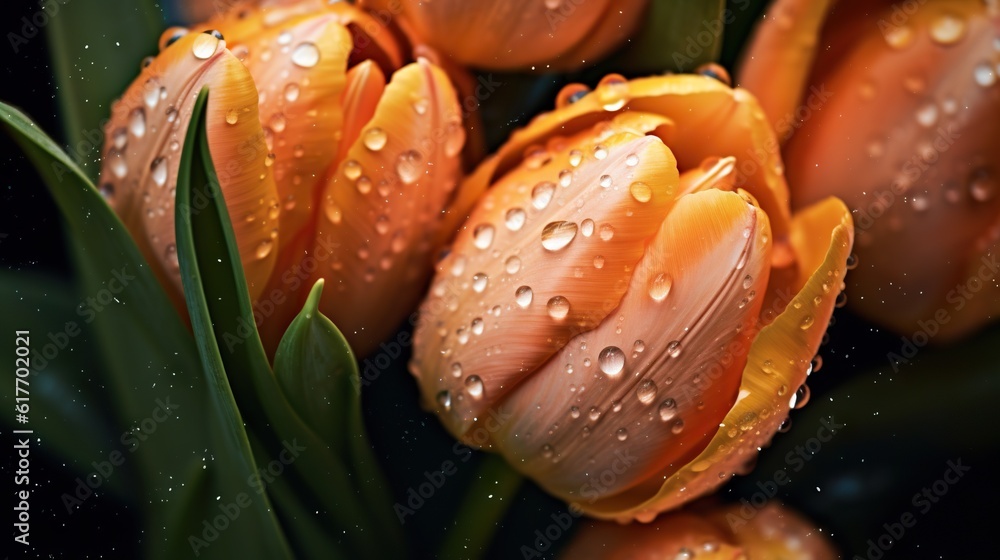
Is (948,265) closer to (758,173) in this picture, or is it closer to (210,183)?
(758,173)

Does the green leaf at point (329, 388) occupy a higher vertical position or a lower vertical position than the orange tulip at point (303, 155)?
lower

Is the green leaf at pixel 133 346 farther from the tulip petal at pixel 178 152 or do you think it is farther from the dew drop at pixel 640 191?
the dew drop at pixel 640 191

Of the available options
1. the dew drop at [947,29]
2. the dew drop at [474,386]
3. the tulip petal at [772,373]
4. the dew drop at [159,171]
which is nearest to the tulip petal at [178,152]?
the dew drop at [159,171]

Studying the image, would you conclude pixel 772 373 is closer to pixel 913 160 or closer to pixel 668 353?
pixel 668 353

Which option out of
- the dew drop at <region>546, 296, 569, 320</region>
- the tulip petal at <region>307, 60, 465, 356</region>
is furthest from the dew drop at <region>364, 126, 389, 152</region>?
the dew drop at <region>546, 296, 569, 320</region>

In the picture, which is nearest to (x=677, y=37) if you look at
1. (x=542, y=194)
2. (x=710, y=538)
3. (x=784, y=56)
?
(x=784, y=56)

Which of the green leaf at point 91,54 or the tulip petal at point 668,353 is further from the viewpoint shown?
the green leaf at point 91,54

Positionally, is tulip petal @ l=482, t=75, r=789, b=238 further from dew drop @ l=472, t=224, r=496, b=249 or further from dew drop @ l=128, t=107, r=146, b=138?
dew drop @ l=128, t=107, r=146, b=138
